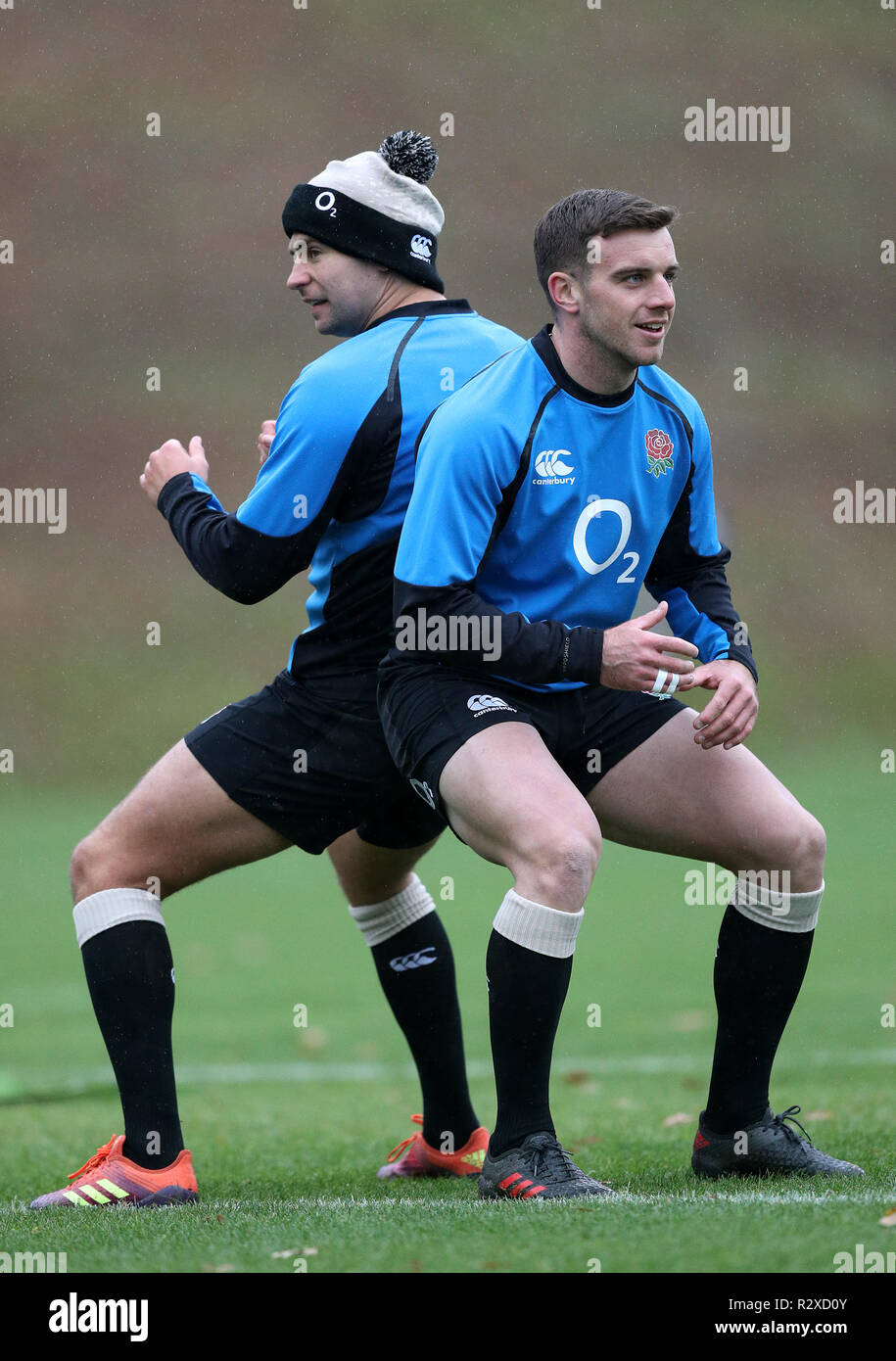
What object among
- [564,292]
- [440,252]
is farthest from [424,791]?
[440,252]

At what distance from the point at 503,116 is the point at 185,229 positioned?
4230 millimetres

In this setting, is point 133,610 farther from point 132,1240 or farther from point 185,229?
point 132,1240

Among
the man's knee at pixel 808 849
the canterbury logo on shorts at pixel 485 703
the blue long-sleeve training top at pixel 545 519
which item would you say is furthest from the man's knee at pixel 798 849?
the canterbury logo on shorts at pixel 485 703

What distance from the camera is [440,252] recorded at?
20625 mm

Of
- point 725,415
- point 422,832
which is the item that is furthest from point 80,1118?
point 725,415

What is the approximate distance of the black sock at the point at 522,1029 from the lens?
3.26 m

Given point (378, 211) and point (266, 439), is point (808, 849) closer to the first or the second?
point (266, 439)

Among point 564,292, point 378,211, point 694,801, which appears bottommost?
point 694,801

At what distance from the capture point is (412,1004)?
4.20 meters

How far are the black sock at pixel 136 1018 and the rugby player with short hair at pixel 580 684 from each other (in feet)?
2.33

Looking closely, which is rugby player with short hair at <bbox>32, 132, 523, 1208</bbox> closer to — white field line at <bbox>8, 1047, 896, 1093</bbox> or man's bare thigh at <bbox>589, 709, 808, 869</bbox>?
man's bare thigh at <bbox>589, 709, 808, 869</bbox>

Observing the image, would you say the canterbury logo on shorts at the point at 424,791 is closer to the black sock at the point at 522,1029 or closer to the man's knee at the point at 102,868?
the black sock at the point at 522,1029

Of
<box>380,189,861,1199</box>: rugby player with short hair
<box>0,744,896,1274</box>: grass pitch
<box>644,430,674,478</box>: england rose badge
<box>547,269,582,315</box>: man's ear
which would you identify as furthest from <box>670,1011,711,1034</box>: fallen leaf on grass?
<box>547,269,582,315</box>: man's ear

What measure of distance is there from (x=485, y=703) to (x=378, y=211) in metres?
1.21
